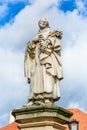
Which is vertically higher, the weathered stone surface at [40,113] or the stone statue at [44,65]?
the stone statue at [44,65]

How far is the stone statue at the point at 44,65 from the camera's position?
9883mm

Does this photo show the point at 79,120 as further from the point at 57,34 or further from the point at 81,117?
the point at 57,34

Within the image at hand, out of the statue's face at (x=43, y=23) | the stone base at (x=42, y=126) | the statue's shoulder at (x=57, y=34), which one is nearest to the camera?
the stone base at (x=42, y=126)

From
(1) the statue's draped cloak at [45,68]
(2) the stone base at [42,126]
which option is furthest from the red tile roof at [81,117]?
(2) the stone base at [42,126]

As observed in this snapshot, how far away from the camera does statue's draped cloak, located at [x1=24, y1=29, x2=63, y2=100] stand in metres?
9.93

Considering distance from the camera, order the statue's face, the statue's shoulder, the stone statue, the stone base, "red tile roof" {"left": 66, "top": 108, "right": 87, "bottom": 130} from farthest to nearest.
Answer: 1. "red tile roof" {"left": 66, "top": 108, "right": 87, "bottom": 130}
2. the statue's face
3. the statue's shoulder
4. the stone statue
5. the stone base

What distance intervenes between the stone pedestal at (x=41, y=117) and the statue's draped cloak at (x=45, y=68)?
0.45 meters

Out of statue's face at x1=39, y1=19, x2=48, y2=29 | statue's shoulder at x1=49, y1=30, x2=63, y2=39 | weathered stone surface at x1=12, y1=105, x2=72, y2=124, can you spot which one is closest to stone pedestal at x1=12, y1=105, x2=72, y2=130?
weathered stone surface at x1=12, y1=105, x2=72, y2=124

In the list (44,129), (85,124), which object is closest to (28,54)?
(44,129)

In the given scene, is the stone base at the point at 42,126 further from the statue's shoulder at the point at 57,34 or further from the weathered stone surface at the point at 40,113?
the statue's shoulder at the point at 57,34

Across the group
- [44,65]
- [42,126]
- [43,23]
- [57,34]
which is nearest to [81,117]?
[43,23]

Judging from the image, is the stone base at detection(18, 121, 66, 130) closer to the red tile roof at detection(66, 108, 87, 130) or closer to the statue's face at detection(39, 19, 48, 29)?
the statue's face at detection(39, 19, 48, 29)

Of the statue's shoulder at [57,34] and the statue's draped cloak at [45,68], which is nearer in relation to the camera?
the statue's draped cloak at [45,68]

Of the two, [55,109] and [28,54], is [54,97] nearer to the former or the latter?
[55,109]
